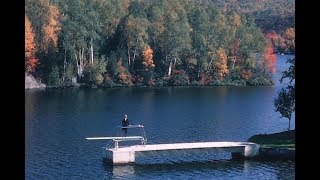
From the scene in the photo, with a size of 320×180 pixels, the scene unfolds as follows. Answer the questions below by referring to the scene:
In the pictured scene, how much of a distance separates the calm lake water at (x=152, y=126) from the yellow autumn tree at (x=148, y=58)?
5.55 meters

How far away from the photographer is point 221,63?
74.0m

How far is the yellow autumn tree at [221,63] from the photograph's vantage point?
2910 inches

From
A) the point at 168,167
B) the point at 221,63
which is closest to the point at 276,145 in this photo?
the point at 168,167

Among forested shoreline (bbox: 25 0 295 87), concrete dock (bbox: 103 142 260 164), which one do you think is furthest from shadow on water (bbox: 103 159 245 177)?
forested shoreline (bbox: 25 0 295 87)

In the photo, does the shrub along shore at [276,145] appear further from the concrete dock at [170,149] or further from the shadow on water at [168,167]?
the shadow on water at [168,167]

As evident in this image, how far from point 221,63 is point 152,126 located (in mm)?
35699

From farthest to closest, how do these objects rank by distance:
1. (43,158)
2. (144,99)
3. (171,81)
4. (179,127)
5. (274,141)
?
1. (171,81)
2. (144,99)
3. (179,127)
4. (274,141)
5. (43,158)

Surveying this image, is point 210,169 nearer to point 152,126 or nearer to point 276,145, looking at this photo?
point 276,145

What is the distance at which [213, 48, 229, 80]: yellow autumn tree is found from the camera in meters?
73.9

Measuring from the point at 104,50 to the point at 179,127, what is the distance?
3434 centimetres
